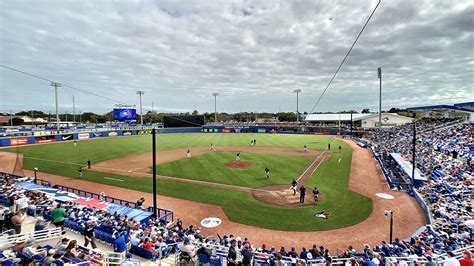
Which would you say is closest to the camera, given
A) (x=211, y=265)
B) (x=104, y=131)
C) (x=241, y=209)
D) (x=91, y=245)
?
(x=211, y=265)

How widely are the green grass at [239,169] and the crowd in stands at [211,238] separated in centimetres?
1037

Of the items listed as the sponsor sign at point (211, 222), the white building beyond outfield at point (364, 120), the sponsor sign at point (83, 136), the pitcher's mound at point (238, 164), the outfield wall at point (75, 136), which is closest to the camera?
the sponsor sign at point (211, 222)

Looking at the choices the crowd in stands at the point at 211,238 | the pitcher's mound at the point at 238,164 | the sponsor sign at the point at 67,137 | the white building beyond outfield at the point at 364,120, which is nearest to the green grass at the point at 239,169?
the pitcher's mound at the point at 238,164

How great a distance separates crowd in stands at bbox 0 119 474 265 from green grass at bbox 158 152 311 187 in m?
10.4

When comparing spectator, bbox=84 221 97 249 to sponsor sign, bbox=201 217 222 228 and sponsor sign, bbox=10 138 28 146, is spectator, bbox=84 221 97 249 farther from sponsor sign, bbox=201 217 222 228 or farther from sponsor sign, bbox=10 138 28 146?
sponsor sign, bbox=10 138 28 146

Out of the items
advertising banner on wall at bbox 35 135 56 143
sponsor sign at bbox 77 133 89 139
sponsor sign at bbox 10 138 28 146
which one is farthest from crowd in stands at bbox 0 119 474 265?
sponsor sign at bbox 77 133 89 139

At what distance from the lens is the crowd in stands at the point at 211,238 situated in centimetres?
808

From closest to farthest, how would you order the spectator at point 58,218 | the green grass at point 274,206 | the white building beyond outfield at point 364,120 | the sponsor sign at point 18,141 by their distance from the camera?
the spectator at point 58,218, the green grass at point 274,206, the sponsor sign at point 18,141, the white building beyond outfield at point 364,120

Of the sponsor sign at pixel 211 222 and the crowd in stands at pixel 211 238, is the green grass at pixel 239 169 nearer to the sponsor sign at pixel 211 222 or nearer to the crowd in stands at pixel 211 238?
the sponsor sign at pixel 211 222

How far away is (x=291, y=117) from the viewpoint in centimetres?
13350

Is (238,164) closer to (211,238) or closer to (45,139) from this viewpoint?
(211,238)

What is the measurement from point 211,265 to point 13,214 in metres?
8.96

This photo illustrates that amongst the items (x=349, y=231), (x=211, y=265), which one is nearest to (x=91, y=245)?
(x=211, y=265)

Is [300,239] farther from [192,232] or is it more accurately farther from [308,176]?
[308,176]
